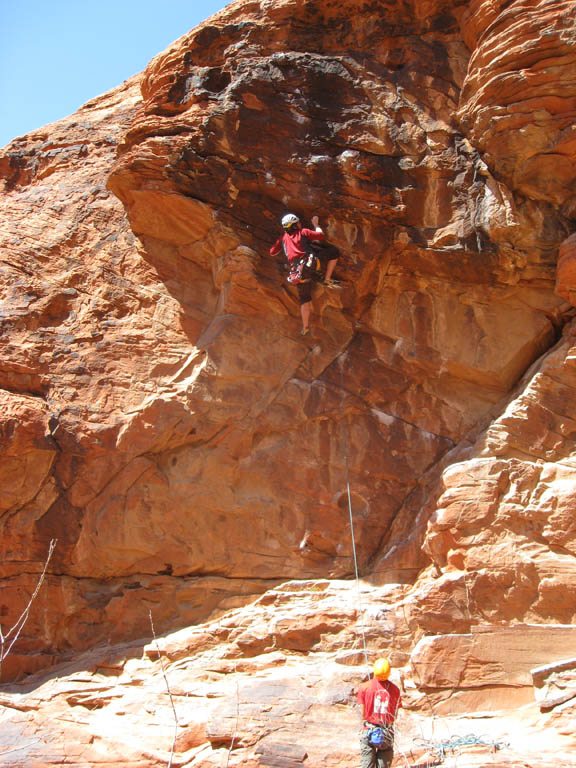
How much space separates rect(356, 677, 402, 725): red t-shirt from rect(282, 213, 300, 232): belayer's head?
4906 mm

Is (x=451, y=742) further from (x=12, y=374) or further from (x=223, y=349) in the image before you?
(x=12, y=374)

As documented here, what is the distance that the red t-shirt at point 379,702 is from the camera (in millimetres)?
5461

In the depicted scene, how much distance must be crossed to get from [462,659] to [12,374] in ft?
19.2

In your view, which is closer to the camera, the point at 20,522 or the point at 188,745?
the point at 188,745

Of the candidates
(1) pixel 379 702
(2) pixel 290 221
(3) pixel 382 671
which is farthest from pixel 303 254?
(1) pixel 379 702

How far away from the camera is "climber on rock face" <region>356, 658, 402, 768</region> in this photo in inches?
214

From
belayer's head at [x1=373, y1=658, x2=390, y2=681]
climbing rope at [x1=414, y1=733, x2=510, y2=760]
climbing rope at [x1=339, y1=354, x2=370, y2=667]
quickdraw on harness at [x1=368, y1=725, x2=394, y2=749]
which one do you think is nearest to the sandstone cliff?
climbing rope at [x1=339, y1=354, x2=370, y2=667]

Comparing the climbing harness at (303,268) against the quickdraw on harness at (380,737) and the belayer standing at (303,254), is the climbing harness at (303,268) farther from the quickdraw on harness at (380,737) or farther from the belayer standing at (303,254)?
the quickdraw on harness at (380,737)

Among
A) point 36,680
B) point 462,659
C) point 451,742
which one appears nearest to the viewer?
point 451,742

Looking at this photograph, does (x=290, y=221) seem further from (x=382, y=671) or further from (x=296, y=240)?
(x=382, y=671)

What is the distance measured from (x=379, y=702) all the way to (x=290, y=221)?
511cm

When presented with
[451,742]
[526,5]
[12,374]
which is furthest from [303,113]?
[451,742]

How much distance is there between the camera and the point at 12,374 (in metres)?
8.07

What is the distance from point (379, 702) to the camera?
5.53 meters
